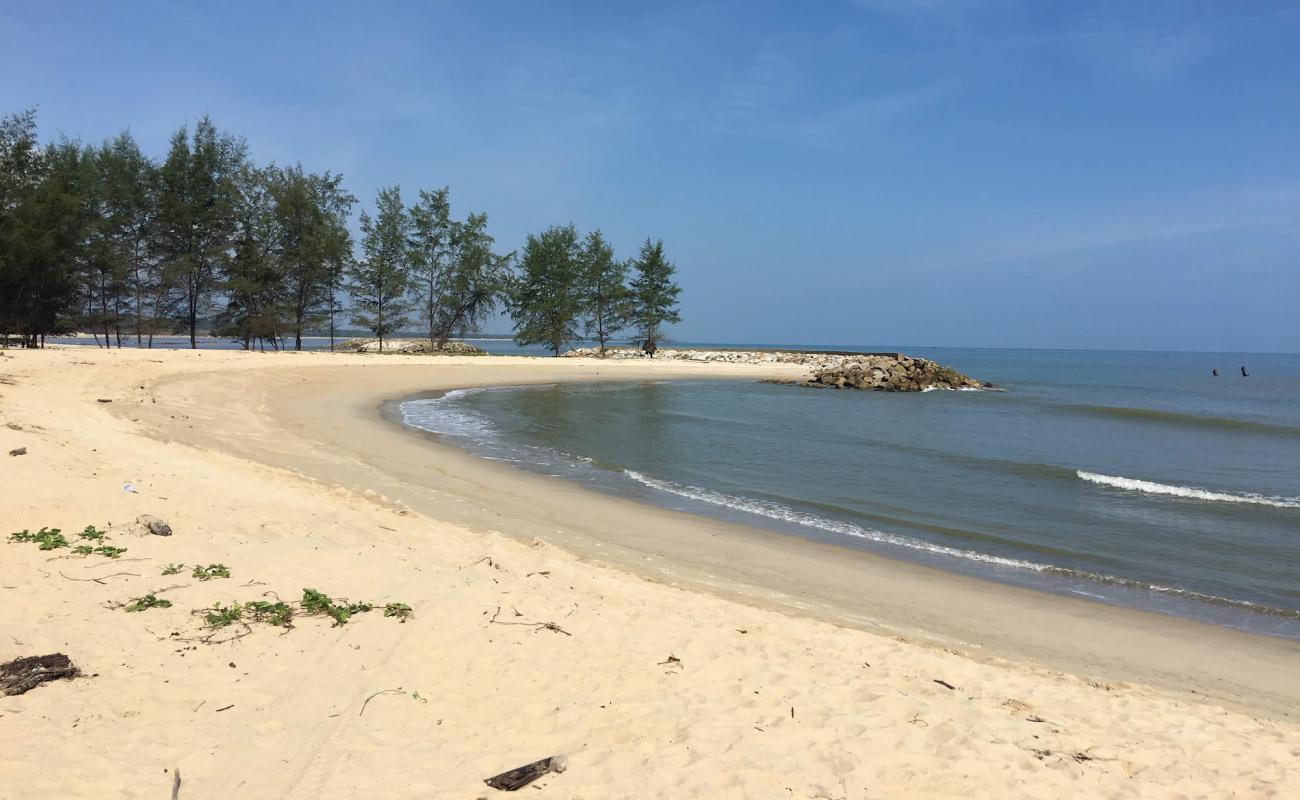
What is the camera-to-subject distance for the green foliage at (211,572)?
564 centimetres

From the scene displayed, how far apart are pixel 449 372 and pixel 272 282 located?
1160cm

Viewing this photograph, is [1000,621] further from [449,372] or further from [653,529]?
[449,372]

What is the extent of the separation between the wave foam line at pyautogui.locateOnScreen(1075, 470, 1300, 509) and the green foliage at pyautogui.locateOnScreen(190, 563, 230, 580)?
15755 mm

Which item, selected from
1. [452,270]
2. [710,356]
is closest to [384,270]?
[452,270]

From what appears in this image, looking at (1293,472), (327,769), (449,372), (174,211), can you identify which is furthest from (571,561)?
(174,211)

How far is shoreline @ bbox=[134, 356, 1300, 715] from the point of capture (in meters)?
6.24

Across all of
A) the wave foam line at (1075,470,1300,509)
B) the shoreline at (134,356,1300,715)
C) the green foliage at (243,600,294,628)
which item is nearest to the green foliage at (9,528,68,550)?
the green foliage at (243,600,294,628)

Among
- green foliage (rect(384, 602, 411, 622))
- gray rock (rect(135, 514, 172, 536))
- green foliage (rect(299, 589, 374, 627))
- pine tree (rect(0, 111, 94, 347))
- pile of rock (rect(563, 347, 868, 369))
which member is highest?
pine tree (rect(0, 111, 94, 347))

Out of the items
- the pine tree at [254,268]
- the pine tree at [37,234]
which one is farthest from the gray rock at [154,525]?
the pine tree at [254,268]

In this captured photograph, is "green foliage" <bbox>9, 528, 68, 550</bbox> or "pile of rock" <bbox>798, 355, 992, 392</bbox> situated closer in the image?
"green foliage" <bbox>9, 528, 68, 550</bbox>

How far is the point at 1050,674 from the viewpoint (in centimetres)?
578

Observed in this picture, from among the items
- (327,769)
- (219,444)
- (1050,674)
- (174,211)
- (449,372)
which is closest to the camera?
(327,769)

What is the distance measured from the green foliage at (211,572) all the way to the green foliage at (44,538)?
46.5 inches

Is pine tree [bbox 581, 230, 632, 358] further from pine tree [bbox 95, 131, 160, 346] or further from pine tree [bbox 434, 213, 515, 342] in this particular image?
pine tree [bbox 95, 131, 160, 346]
